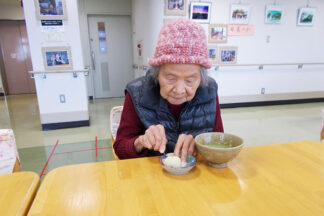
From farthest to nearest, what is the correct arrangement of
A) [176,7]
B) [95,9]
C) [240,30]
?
[95,9] < [240,30] < [176,7]

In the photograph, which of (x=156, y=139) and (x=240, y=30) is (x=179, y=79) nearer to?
(x=156, y=139)

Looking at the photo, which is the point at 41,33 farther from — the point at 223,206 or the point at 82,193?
the point at 223,206

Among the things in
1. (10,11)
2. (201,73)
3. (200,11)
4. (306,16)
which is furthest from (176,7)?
(10,11)

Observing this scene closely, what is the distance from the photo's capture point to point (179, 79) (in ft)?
2.81

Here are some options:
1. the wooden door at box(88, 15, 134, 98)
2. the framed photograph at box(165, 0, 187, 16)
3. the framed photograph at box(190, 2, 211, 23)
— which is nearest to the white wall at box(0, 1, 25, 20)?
the wooden door at box(88, 15, 134, 98)

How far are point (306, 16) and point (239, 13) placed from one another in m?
1.54

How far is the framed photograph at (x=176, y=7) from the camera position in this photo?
366 cm

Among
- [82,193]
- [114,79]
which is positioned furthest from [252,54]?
[82,193]

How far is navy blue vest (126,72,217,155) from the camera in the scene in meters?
1.02

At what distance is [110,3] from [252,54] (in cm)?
349

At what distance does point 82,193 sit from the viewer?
628 mm

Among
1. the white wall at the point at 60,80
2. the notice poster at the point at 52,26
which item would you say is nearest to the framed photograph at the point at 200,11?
the white wall at the point at 60,80

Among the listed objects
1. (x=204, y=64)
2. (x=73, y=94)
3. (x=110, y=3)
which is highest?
(x=110, y=3)

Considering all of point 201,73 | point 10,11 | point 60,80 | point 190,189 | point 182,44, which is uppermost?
point 10,11
